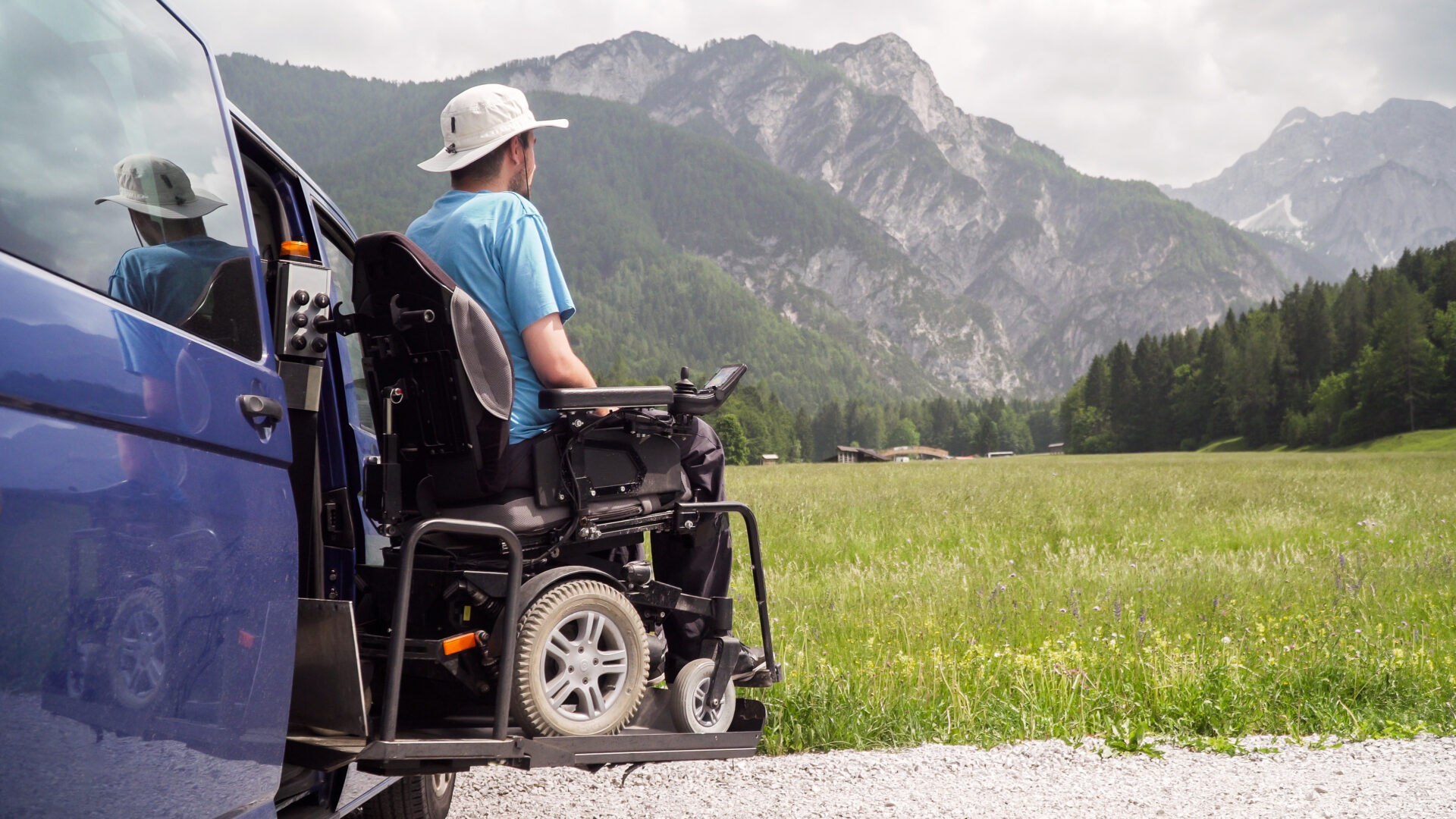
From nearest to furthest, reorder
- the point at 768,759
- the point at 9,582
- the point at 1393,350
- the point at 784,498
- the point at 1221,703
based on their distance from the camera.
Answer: the point at 9,582 → the point at 768,759 → the point at 1221,703 → the point at 784,498 → the point at 1393,350

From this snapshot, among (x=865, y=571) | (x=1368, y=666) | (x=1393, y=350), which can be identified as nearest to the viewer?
(x=1368, y=666)

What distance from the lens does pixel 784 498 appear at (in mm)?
21266

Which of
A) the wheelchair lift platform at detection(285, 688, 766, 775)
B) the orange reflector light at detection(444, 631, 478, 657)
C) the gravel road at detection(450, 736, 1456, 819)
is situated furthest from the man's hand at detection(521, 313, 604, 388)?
the gravel road at detection(450, 736, 1456, 819)

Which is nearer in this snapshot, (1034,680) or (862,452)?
(1034,680)

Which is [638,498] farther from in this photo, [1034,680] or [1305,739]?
[1305,739]

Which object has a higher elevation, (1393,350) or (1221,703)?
(1393,350)

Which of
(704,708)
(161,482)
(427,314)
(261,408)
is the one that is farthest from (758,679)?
(161,482)

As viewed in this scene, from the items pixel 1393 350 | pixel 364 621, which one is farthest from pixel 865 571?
pixel 1393 350

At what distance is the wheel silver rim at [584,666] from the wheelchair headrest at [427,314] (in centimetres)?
64

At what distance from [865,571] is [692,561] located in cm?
610

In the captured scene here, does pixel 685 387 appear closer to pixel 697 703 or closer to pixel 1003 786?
pixel 697 703

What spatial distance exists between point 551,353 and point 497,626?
2.72 feet

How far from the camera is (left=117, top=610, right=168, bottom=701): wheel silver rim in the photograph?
1878 millimetres

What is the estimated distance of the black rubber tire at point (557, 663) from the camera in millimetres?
2865
